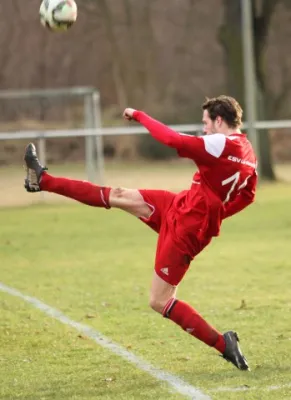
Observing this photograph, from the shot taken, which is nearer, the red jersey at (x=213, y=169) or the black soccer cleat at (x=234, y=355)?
the red jersey at (x=213, y=169)

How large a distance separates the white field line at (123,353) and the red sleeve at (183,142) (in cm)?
135

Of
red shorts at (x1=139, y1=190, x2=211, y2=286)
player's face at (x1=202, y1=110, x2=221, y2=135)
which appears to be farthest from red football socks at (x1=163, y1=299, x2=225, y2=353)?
player's face at (x1=202, y1=110, x2=221, y2=135)

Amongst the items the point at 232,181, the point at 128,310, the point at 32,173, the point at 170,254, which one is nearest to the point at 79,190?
the point at 32,173

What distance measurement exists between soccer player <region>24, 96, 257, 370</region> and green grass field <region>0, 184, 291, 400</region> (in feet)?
1.13

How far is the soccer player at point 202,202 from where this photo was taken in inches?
252

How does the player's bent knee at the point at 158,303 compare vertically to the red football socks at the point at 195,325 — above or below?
above

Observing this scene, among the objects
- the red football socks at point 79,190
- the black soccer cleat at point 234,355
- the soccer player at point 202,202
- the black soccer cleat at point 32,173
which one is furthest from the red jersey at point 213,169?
the black soccer cleat at point 32,173

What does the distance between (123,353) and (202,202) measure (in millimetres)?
1294

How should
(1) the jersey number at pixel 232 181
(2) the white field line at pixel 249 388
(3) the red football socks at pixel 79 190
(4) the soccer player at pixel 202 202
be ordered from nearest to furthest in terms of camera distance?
1. (2) the white field line at pixel 249 388
2. (4) the soccer player at pixel 202 202
3. (1) the jersey number at pixel 232 181
4. (3) the red football socks at pixel 79 190

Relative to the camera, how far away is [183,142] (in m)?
6.29

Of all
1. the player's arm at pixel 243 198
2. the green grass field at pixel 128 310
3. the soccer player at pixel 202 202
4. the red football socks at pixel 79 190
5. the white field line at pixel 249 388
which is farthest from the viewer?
the red football socks at pixel 79 190

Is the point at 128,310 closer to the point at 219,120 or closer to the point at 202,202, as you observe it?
the point at 202,202

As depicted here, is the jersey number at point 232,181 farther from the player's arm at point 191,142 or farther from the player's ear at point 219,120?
the player's ear at point 219,120

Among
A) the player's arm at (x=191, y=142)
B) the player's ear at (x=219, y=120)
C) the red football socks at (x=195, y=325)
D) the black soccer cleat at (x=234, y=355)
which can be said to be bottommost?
the black soccer cleat at (x=234, y=355)
